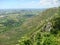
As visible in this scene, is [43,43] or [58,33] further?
[58,33]

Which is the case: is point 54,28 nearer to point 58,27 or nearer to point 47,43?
point 58,27

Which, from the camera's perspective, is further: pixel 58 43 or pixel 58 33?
pixel 58 33

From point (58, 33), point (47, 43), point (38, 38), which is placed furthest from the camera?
point (58, 33)

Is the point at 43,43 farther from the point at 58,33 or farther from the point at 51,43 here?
the point at 58,33

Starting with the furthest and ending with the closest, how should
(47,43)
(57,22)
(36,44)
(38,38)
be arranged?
(57,22), (38,38), (36,44), (47,43)

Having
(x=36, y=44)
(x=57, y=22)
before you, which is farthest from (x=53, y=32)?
(x=36, y=44)

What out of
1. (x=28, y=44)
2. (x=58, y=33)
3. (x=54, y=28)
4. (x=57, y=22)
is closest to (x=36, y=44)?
(x=28, y=44)

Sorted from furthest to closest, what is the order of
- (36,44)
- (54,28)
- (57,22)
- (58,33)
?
(57,22), (54,28), (58,33), (36,44)

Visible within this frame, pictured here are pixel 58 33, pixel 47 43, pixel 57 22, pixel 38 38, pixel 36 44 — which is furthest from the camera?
pixel 57 22
